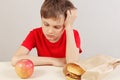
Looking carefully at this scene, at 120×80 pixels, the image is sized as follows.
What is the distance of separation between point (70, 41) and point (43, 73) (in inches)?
10.4

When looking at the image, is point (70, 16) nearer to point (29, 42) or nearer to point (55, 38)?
point (55, 38)

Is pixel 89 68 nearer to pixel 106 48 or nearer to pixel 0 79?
pixel 0 79

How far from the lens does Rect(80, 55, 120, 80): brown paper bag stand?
Answer: 1023 millimetres

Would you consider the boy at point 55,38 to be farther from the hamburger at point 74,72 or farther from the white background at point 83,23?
the white background at point 83,23

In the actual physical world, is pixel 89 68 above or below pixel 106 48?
above

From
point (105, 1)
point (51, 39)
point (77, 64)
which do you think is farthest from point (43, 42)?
point (105, 1)

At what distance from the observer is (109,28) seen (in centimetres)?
213

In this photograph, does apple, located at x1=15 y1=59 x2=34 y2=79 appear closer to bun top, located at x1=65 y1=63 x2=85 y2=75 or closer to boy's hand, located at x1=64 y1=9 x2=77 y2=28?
bun top, located at x1=65 y1=63 x2=85 y2=75

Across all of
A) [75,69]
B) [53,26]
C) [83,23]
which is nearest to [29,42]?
[53,26]

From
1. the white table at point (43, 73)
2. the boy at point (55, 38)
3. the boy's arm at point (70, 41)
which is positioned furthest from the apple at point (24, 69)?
the boy's arm at point (70, 41)

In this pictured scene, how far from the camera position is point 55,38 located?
142 centimetres

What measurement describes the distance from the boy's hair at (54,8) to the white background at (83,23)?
731mm

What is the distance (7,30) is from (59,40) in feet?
2.41

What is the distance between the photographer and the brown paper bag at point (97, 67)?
1023mm
